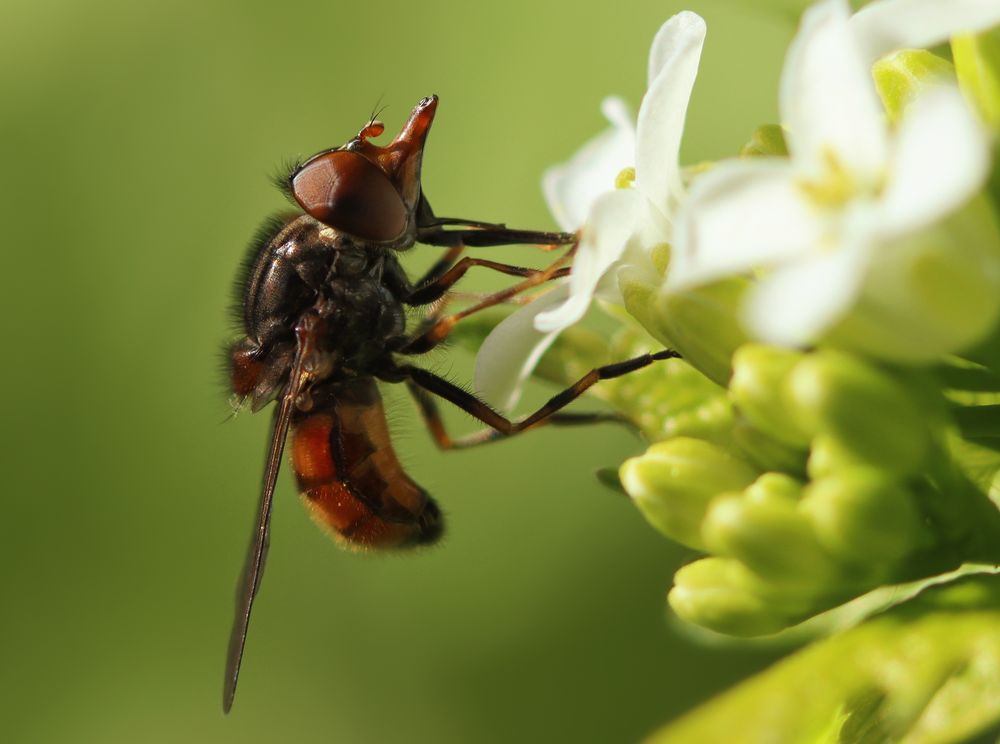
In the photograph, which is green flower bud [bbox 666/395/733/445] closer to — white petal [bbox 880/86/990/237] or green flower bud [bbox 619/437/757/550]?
green flower bud [bbox 619/437/757/550]

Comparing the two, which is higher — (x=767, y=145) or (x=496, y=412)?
(x=767, y=145)

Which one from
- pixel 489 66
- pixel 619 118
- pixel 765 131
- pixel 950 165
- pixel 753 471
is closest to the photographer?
pixel 950 165

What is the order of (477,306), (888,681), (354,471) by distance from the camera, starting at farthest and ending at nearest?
(354,471) < (477,306) < (888,681)

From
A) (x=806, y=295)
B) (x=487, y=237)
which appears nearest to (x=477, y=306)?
(x=487, y=237)

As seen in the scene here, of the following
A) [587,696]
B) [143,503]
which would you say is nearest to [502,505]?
[587,696]

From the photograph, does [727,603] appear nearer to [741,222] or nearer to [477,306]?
[741,222]

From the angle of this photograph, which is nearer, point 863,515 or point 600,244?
point 863,515

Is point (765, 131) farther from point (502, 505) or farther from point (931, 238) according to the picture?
point (502, 505)

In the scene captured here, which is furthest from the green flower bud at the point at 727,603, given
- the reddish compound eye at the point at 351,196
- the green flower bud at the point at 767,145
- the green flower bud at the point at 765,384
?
the reddish compound eye at the point at 351,196
